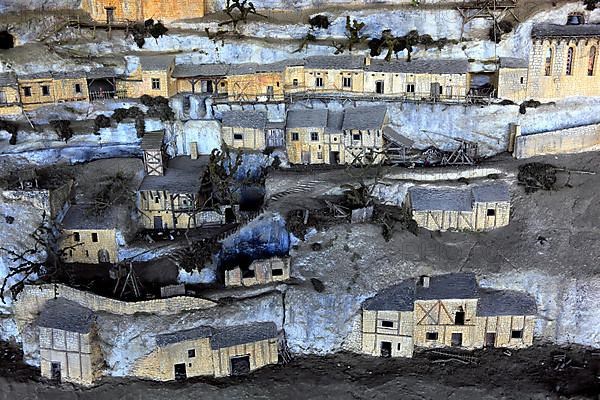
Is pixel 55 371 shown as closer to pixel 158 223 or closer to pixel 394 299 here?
pixel 158 223

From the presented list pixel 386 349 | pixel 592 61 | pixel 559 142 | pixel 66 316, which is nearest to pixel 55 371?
pixel 66 316

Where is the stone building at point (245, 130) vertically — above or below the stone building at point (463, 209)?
above

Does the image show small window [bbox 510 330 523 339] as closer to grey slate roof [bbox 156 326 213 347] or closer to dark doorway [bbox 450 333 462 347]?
dark doorway [bbox 450 333 462 347]

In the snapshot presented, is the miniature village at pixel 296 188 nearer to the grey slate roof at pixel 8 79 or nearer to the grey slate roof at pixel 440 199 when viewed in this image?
the grey slate roof at pixel 440 199

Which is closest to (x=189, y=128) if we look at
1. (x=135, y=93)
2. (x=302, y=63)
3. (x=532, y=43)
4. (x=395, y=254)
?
(x=135, y=93)

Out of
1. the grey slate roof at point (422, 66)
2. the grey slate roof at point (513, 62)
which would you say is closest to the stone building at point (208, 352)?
the grey slate roof at point (422, 66)

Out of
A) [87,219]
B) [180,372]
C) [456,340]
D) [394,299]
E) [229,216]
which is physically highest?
[87,219]

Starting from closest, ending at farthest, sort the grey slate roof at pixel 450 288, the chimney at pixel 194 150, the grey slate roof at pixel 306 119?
the grey slate roof at pixel 450 288
the grey slate roof at pixel 306 119
the chimney at pixel 194 150

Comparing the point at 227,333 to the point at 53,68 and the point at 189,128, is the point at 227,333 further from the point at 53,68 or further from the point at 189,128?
the point at 53,68
